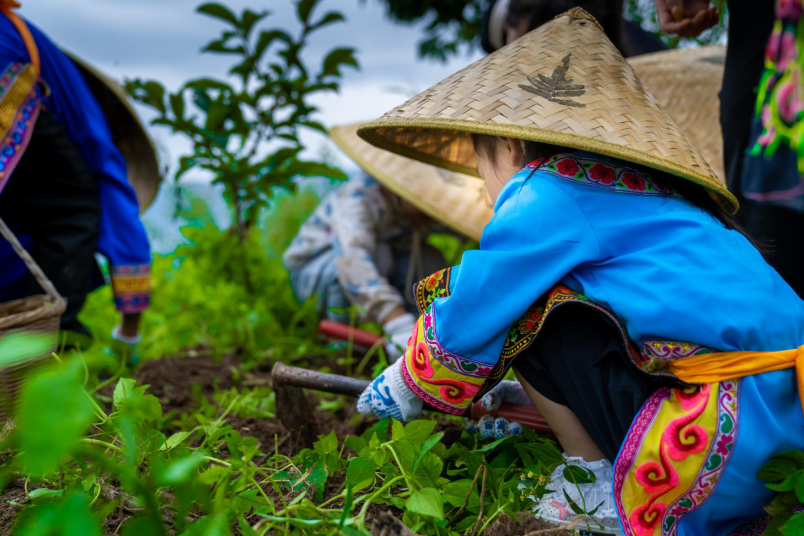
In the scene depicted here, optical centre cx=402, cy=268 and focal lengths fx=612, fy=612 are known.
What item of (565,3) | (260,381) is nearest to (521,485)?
(260,381)

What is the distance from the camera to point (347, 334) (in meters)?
1.91

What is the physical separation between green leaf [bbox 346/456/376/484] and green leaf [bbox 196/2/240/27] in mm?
1731

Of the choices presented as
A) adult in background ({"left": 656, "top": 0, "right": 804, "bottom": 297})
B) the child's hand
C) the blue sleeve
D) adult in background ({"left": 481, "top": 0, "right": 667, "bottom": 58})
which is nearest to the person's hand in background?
adult in background ({"left": 656, "top": 0, "right": 804, "bottom": 297})

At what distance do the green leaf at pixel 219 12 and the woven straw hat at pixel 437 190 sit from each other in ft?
1.93

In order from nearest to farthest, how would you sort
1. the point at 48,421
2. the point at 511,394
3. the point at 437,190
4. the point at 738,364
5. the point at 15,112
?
the point at 48,421 < the point at 738,364 < the point at 511,394 < the point at 15,112 < the point at 437,190

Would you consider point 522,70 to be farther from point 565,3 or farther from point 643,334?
point 565,3

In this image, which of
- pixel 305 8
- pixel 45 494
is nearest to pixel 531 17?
pixel 305 8

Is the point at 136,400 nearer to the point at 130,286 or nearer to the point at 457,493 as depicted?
the point at 457,493

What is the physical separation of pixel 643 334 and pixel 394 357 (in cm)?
97

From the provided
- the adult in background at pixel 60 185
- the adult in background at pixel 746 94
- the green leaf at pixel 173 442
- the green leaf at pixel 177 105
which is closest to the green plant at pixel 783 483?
the adult in background at pixel 746 94

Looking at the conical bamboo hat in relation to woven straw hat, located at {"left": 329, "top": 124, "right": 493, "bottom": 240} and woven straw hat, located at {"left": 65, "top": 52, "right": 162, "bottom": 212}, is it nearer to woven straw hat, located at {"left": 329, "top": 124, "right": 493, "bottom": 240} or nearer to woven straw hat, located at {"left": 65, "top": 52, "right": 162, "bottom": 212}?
woven straw hat, located at {"left": 329, "top": 124, "right": 493, "bottom": 240}

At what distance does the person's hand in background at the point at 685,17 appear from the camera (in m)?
1.46

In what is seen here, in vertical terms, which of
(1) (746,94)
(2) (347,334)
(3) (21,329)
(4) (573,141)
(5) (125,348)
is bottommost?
(2) (347,334)

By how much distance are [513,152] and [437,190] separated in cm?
98
